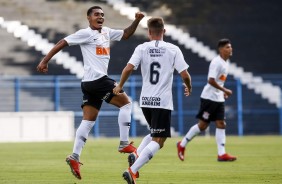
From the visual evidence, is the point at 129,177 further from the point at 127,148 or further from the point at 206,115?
the point at 206,115

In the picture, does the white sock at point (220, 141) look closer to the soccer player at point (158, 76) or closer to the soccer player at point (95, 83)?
the soccer player at point (95, 83)

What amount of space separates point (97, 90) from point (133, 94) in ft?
54.8

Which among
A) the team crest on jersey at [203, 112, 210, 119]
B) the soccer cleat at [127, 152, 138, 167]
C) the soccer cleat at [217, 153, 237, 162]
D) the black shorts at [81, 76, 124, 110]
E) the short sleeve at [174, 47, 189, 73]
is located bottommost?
the soccer cleat at [217, 153, 237, 162]

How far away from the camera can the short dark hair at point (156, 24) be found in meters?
9.33

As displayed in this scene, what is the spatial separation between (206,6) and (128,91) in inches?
200

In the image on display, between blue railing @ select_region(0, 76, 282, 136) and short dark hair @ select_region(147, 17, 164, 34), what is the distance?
A: 691 inches

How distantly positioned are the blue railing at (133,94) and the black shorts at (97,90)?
1578 centimetres

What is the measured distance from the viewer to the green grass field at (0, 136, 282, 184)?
1061 centimetres

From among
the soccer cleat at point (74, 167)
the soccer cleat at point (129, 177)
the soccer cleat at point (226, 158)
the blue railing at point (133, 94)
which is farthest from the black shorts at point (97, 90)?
the blue railing at point (133, 94)

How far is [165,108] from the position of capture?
947 cm

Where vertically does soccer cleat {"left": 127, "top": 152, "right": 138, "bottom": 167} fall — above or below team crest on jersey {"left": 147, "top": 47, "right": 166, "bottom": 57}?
below

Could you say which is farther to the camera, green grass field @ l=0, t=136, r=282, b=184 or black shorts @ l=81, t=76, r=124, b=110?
black shorts @ l=81, t=76, r=124, b=110

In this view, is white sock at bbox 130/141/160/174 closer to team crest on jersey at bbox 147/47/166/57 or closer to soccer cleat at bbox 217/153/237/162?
team crest on jersey at bbox 147/47/166/57

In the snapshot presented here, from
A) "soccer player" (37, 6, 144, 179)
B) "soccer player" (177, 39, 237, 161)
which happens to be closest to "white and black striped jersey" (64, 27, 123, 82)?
"soccer player" (37, 6, 144, 179)
